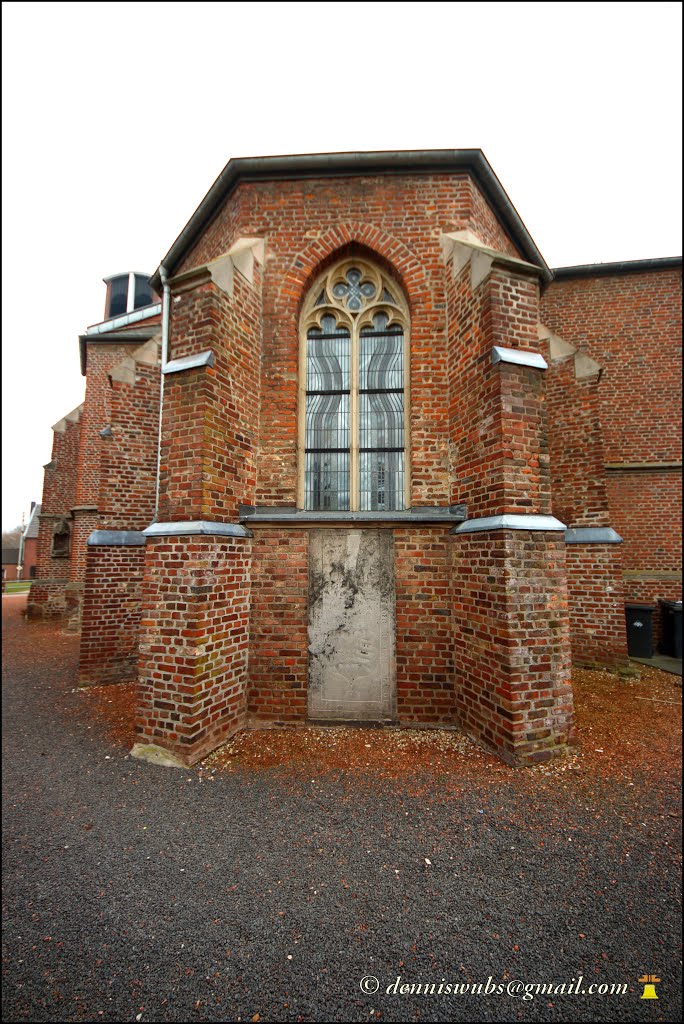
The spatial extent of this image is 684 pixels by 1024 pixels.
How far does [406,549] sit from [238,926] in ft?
10.4

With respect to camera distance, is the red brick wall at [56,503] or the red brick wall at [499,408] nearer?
the red brick wall at [499,408]

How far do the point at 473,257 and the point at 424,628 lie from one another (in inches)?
160

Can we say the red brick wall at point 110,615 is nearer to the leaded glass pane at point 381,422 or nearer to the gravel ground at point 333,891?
the gravel ground at point 333,891

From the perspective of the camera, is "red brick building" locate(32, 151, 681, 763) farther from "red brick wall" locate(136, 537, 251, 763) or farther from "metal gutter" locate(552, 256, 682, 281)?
"metal gutter" locate(552, 256, 682, 281)

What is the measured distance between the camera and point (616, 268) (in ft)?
29.9

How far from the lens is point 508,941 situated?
6.45 feet

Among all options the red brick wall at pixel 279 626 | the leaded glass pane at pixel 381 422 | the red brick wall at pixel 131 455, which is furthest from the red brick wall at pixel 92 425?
the leaded glass pane at pixel 381 422

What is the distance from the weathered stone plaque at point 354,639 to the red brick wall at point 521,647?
945mm

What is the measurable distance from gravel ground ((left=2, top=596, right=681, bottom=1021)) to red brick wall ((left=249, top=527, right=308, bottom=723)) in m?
0.77

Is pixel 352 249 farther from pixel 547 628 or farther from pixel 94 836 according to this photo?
pixel 94 836

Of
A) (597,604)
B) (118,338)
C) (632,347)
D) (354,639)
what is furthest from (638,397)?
(118,338)

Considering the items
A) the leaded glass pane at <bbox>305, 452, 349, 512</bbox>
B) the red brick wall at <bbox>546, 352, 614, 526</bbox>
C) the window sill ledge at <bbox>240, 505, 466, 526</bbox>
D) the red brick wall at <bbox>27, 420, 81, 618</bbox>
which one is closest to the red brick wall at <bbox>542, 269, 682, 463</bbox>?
the red brick wall at <bbox>546, 352, 614, 526</bbox>

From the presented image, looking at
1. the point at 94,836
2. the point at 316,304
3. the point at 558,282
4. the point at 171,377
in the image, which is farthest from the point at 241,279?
the point at 558,282

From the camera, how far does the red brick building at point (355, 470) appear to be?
12.2ft
